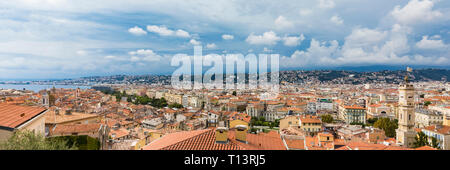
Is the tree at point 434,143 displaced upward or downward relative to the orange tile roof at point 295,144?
downward

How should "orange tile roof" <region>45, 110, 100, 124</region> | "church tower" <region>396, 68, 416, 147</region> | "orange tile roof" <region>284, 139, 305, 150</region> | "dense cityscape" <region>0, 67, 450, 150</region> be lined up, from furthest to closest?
"church tower" <region>396, 68, 416, 147</region>, "orange tile roof" <region>284, 139, 305, 150</region>, "orange tile roof" <region>45, 110, 100, 124</region>, "dense cityscape" <region>0, 67, 450, 150</region>

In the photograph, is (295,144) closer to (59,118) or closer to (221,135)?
(221,135)

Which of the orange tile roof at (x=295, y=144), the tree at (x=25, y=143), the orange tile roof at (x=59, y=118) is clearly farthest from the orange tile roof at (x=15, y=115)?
the orange tile roof at (x=295, y=144)

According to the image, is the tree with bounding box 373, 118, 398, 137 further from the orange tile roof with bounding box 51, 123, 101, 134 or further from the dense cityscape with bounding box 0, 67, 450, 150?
the orange tile roof with bounding box 51, 123, 101, 134

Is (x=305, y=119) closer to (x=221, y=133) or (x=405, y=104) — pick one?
(x=405, y=104)

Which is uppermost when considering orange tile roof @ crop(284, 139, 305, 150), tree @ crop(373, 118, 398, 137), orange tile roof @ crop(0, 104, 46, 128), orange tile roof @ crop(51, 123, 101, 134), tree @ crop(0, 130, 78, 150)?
orange tile roof @ crop(0, 104, 46, 128)

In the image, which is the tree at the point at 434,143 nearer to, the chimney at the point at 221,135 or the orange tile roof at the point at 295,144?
the orange tile roof at the point at 295,144

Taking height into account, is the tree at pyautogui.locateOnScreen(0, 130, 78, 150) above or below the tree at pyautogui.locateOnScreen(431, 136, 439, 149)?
above

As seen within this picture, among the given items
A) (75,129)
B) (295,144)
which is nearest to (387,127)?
(295,144)

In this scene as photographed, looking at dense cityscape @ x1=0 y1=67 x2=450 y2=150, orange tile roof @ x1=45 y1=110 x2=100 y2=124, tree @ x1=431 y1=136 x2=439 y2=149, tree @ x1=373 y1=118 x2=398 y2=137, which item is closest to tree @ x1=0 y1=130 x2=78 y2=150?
→ dense cityscape @ x1=0 y1=67 x2=450 y2=150
